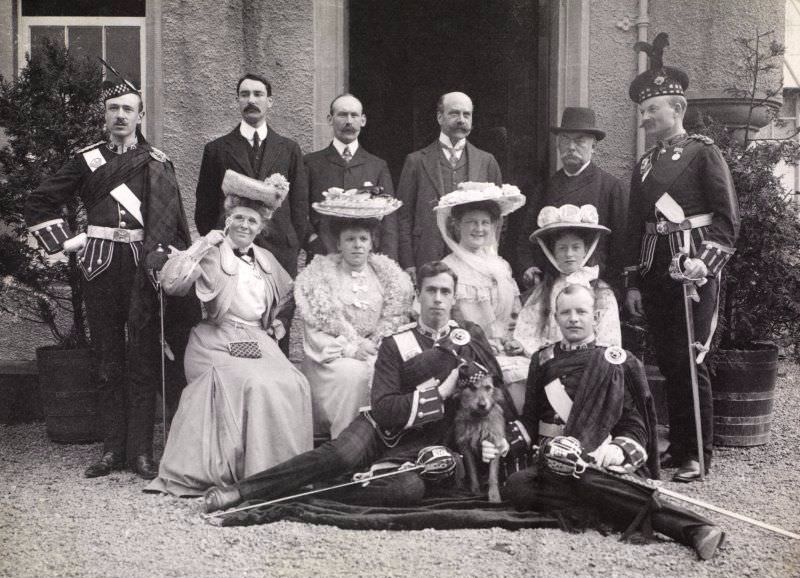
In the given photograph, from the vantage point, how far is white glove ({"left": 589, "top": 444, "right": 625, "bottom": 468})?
159 inches

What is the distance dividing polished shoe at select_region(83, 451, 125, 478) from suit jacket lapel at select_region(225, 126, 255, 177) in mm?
1758

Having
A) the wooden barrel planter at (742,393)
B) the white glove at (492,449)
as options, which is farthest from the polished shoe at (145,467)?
the wooden barrel planter at (742,393)

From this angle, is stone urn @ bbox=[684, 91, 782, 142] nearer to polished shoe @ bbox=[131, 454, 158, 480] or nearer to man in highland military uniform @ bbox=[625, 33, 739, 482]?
man in highland military uniform @ bbox=[625, 33, 739, 482]

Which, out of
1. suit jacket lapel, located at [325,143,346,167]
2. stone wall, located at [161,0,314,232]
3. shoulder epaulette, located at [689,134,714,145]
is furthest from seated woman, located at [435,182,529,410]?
stone wall, located at [161,0,314,232]

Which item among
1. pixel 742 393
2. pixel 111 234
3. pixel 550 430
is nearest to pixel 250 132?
pixel 111 234

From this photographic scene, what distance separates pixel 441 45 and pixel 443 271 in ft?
14.6

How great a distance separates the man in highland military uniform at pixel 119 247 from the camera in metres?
5.07

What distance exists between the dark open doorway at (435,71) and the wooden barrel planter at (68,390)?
3.43 metres

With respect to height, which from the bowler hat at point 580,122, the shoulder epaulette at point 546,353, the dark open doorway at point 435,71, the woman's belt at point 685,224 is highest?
the dark open doorway at point 435,71

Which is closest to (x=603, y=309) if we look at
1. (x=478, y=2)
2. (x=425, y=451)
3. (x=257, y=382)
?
(x=425, y=451)

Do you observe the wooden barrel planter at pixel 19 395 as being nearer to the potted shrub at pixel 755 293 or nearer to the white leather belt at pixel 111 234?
the white leather belt at pixel 111 234

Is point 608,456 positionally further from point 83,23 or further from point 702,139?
point 83,23

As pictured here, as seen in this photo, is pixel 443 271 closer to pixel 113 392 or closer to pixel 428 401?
pixel 428 401

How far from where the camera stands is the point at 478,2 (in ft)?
26.9
